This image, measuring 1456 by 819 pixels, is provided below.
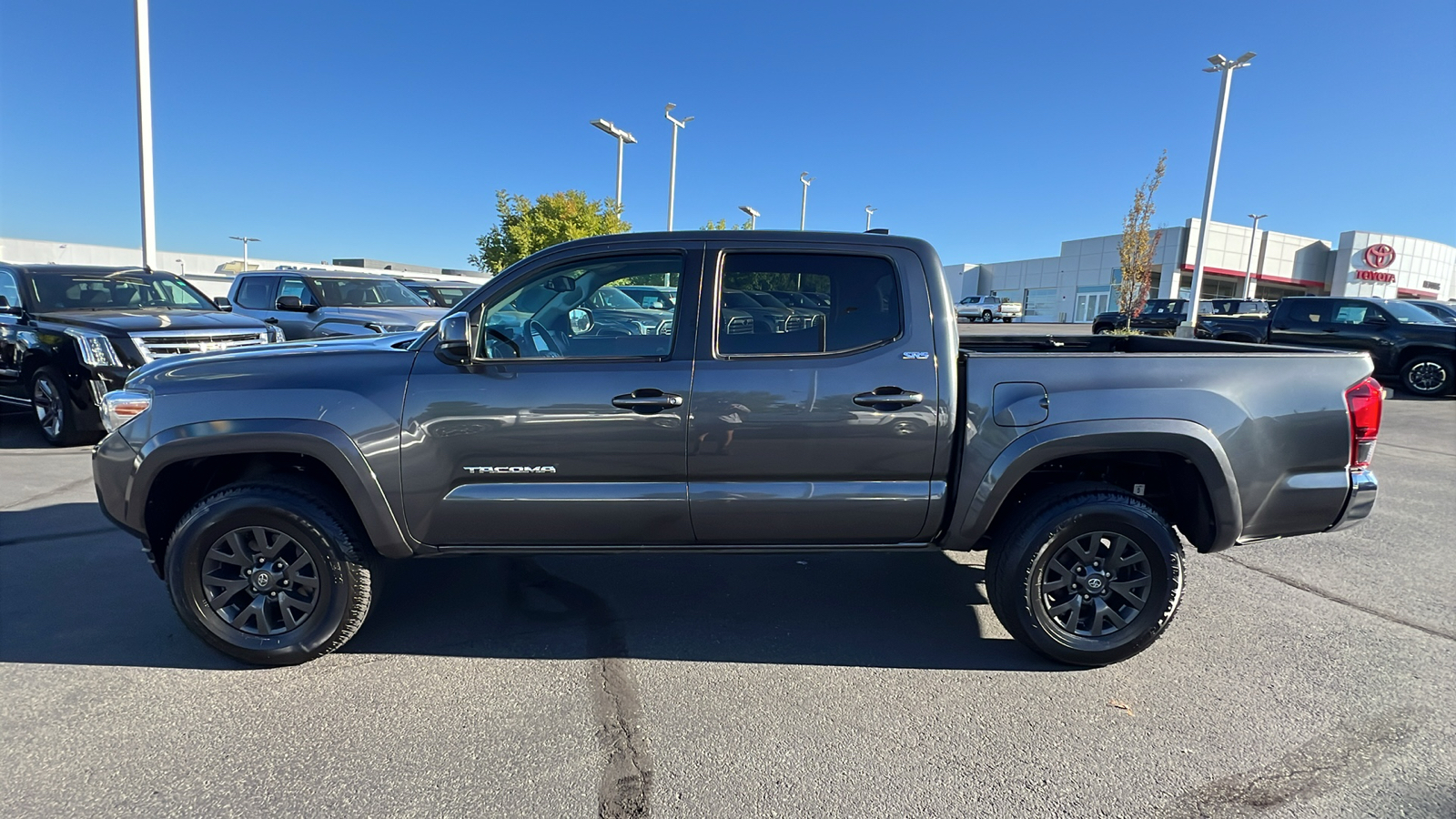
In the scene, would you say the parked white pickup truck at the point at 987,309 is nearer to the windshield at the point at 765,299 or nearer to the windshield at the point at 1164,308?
the windshield at the point at 1164,308

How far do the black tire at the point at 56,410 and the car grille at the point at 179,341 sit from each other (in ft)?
2.77

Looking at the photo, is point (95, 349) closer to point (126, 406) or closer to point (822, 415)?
point (126, 406)

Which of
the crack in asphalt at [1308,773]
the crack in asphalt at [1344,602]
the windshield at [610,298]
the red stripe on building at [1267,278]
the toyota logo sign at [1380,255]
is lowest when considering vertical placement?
the crack in asphalt at [1308,773]

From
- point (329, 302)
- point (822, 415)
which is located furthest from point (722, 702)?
point (329, 302)

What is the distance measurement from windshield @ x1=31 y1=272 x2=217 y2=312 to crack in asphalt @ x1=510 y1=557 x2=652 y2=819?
700 cm

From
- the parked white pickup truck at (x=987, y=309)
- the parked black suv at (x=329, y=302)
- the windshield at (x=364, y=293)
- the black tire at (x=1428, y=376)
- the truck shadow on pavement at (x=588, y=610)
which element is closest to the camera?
the truck shadow on pavement at (x=588, y=610)

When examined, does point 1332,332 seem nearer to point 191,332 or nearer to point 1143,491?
point 1143,491

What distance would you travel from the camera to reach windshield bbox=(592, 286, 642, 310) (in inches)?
141

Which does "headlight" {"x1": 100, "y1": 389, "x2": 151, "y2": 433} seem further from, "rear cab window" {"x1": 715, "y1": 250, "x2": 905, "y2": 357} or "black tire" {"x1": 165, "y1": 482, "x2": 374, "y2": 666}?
"rear cab window" {"x1": 715, "y1": 250, "x2": 905, "y2": 357}

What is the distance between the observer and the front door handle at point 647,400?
125 inches

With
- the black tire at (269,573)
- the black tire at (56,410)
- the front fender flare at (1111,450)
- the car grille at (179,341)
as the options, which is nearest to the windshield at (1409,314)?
the front fender flare at (1111,450)

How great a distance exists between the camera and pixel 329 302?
36.0ft

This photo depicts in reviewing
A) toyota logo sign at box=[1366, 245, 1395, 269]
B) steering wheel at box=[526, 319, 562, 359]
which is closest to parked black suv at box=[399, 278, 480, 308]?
steering wheel at box=[526, 319, 562, 359]

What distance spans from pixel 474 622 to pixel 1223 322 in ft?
67.2
